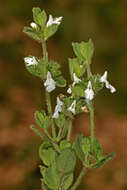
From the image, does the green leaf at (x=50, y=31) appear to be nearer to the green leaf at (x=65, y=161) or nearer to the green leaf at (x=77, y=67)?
the green leaf at (x=77, y=67)

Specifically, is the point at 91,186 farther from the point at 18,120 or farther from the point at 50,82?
the point at 50,82

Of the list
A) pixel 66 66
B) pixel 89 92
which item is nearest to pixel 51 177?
pixel 89 92

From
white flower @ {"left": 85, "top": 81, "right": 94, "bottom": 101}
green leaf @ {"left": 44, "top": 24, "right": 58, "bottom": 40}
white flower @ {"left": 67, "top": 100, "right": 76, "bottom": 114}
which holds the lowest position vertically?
white flower @ {"left": 67, "top": 100, "right": 76, "bottom": 114}

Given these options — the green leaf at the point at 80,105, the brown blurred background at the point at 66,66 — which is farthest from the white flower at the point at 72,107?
the brown blurred background at the point at 66,66

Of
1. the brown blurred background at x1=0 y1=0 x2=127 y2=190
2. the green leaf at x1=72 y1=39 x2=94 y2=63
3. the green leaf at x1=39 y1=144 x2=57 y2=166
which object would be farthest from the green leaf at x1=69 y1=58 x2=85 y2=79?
the brown blurred background at x1=0 y1=0 x2=127 y2=190

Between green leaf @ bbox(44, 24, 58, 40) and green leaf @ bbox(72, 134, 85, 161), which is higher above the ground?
green leaf @ bbox(44, 24, 58, 40)

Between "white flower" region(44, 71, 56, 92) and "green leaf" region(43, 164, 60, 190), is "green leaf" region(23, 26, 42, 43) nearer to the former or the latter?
"white flower" region(44, 71, 56, 92)

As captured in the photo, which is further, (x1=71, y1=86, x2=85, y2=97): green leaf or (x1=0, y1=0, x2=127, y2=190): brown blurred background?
(x1=0, y1=0, x2=127, y2=190): brown blurred background

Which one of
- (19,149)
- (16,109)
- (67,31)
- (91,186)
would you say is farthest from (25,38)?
(91,186)
